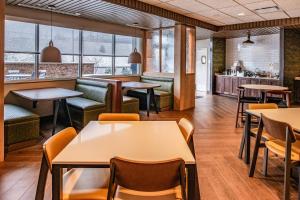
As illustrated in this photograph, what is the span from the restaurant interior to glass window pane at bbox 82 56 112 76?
0.10 feet

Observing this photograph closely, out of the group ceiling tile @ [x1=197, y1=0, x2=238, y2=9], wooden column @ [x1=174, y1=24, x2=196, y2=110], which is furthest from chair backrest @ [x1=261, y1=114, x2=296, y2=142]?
wooden column @ [x1=174, y1=24, x2=196, y2=110]

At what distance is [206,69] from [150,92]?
5.44 meters

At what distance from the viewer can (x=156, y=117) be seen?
651 cm

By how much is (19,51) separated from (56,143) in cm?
478

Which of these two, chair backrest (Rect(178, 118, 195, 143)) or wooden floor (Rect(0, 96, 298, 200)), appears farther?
wooden floor (Rect(0, 96, 298, 200))

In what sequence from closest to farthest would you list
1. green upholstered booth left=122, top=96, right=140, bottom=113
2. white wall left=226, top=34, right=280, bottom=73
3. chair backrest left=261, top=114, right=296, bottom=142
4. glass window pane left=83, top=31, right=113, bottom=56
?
chair backrest left=261, top=114, right=296, bottom=142
green upholstered booth left=122, top=96, right=140, bottom=113
glass window pane left=83, top=31, right=113, bottom=56
white wall left=226, top=34, right=280, bottom=73

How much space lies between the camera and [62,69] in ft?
22.2

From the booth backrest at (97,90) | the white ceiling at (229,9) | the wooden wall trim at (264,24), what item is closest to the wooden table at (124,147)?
the booth backrest at (97,90)

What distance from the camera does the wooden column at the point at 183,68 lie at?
7266 mm

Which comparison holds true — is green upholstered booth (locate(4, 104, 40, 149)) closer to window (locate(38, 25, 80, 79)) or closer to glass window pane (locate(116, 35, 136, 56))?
window (locate(38, 25, 80, 79))

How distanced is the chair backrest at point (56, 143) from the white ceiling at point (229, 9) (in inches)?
168

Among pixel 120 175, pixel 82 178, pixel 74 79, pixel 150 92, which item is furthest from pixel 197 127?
pixel 120 175

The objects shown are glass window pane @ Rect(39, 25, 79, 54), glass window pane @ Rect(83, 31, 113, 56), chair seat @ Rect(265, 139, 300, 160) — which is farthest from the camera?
glass window pane @ Rect(83, 31, 113, 56)

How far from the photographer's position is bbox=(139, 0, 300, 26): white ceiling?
220 inches
